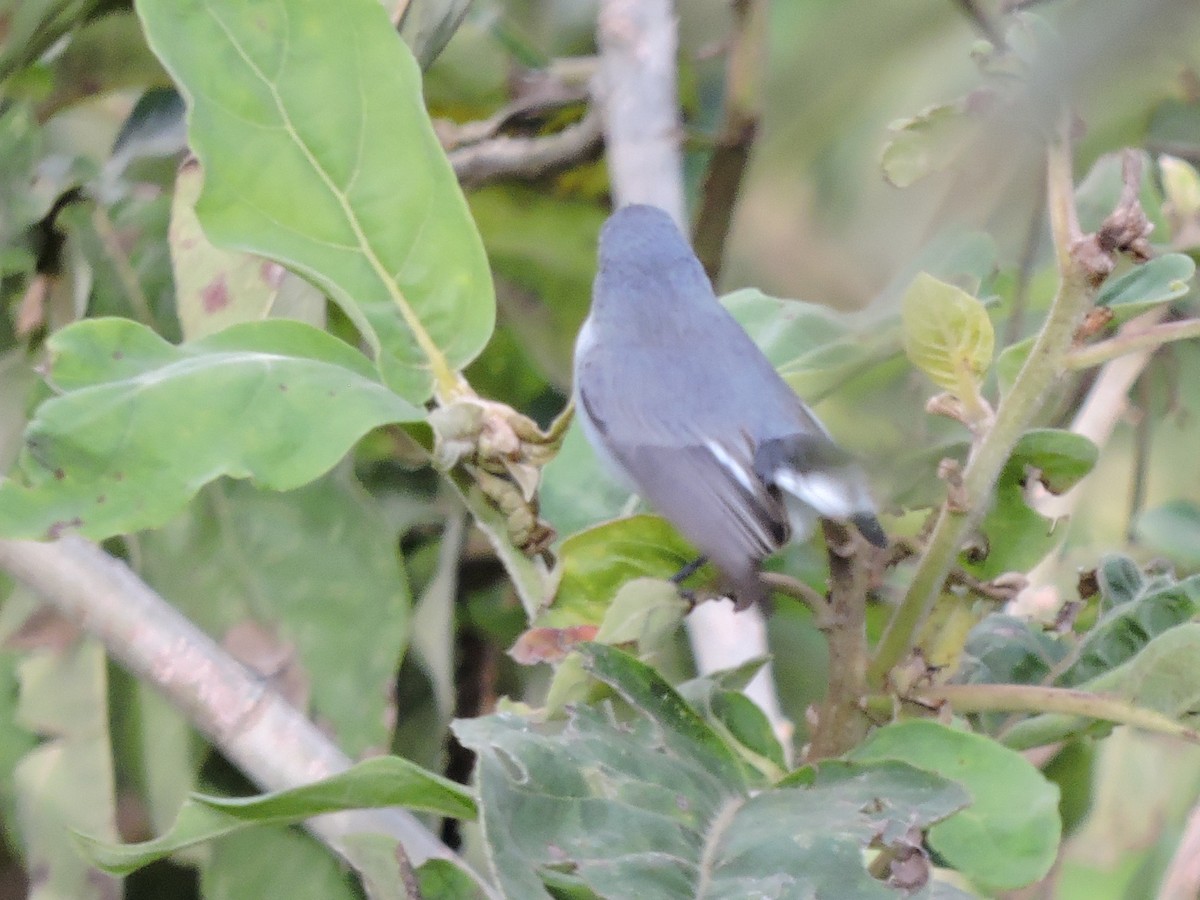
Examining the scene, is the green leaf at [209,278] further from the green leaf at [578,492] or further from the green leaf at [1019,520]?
the green leaf at [1019,520]

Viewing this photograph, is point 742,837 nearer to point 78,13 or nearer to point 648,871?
point 648,871

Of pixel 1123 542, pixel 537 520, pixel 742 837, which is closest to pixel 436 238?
pixel 537 520

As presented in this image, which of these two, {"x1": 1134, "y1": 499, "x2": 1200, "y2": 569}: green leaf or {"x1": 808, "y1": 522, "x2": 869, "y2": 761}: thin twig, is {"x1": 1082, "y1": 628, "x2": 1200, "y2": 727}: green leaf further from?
{"x1": 1134, "y1": 499, "x2": 1200, "y2": 569}: green leaf

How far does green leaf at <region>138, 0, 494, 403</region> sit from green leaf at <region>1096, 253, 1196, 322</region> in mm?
369

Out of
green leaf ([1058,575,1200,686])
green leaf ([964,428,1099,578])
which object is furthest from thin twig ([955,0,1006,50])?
green leaf ([1058,575,1200,686])

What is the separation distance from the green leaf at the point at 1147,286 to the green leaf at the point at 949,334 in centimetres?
7

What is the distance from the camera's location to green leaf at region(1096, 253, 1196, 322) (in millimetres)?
648

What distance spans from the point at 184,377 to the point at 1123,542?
0.97 meters

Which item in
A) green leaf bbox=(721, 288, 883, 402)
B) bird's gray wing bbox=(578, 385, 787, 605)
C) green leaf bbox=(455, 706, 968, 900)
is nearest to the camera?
green leaf bbox=(455, 706, 968, 900)

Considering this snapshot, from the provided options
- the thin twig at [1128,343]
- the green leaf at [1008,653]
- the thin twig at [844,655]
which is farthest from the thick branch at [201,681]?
the thin twig at [1128,343]

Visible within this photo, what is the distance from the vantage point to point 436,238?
0.83 metres

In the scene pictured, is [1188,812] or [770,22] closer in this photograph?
[1188,812]

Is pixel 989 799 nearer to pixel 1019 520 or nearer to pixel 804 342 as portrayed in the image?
pixel 1019 520

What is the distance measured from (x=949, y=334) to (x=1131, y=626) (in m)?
0.23
